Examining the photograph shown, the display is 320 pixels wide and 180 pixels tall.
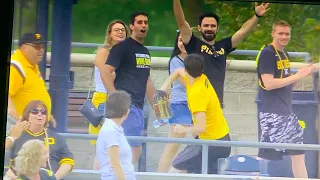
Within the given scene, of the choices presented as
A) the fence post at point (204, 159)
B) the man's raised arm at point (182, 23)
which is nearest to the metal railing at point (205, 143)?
the fence post at point (204, 159)

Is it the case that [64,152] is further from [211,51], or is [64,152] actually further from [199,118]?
[211,51]

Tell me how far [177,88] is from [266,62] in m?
0.41

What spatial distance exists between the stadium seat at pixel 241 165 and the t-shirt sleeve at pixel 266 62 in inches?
15.2

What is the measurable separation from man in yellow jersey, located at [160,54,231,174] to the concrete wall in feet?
0.14

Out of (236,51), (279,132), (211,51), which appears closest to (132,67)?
(211,51)

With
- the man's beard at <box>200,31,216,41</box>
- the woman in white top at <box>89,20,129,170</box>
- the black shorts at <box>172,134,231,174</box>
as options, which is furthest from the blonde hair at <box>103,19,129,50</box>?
the black shorts at <box>172,134,231,174</box>

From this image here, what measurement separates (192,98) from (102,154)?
46cm

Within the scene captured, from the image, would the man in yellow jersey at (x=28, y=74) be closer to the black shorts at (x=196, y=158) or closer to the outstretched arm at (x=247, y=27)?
the black shorts at (x=196, y=158)

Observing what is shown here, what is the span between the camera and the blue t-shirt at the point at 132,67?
124 inches

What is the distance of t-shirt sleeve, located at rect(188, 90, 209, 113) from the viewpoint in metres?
3.16

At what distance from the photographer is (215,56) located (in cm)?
315

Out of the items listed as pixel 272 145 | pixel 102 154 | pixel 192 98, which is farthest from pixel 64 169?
pixel 272 145

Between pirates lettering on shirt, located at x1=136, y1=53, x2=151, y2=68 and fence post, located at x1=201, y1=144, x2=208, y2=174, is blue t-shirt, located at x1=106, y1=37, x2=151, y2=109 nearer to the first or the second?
pirates lettering on shirt, located at x1=136, y1=53, x2=151, y2=68

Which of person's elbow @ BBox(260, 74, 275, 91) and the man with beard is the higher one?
the man with beard
